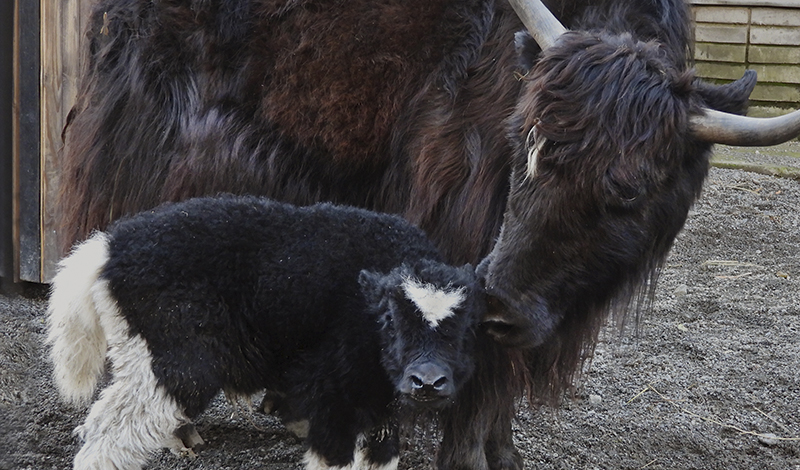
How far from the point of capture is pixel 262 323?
234 cm

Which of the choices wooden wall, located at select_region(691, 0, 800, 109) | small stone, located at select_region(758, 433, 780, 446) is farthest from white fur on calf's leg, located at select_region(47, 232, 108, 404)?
wooden wall, located at select_region(691, 0, 800, 109)

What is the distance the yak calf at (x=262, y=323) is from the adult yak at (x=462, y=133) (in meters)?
0.30

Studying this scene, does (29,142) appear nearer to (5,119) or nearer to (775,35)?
(5,119)

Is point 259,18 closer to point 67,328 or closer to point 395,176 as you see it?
point 395,176

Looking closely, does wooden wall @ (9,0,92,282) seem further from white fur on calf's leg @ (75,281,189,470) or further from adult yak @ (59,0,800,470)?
white fur on calf's leg @ (75,281,189,470)

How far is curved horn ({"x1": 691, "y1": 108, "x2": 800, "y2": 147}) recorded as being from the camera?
2.23 m

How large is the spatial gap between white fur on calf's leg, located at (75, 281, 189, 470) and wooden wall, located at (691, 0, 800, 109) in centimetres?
695

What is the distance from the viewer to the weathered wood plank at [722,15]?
26.1 ft

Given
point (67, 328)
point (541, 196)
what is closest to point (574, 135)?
point (541, 196)

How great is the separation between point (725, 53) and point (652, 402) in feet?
17.2

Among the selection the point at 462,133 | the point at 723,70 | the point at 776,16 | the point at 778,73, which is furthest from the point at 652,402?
the point at 776,16

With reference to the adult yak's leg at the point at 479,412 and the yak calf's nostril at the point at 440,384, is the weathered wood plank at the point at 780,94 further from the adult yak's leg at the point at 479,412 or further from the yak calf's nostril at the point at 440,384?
the yak calf's nostril at the point at 440,384

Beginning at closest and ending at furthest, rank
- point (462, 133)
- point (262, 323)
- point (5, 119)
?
point (5, 119), point (262, 323), point (462, 133)

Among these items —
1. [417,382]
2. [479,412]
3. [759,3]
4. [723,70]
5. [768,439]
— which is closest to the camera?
[417,382]
